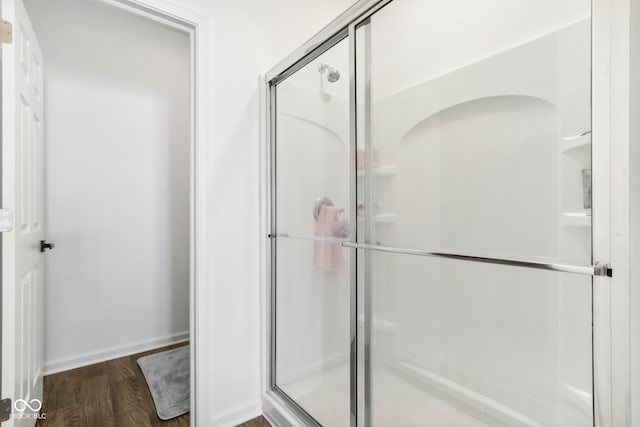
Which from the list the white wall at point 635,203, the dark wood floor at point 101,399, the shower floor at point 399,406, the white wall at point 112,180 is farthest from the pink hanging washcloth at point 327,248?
the white wall at point 112,180

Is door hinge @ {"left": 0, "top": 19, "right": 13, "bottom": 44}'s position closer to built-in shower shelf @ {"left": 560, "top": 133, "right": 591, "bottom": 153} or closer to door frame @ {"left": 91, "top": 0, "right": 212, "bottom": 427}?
door frame @ {"left": 91, "top": 0, "right": 212, "bottom": 427}

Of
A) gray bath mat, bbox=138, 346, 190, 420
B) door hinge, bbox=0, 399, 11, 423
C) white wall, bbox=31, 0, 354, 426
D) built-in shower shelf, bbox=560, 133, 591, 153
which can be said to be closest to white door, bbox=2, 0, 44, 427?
door hinge, bbox=0, 399, 11, 423

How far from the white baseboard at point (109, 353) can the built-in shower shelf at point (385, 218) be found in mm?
2211

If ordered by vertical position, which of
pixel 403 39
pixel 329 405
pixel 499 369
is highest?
pixel 403 39

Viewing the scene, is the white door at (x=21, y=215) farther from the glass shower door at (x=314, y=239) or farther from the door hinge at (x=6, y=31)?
the glass shower door at (x=314, y=239)

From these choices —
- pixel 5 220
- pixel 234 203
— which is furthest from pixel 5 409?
pixel 234 203

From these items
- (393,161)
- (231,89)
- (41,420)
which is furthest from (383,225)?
(41,420)

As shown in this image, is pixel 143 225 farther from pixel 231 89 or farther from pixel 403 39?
pixel 403 39

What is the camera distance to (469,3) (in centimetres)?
100

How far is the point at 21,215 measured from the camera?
50.6 inches

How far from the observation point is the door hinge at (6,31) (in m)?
1.15

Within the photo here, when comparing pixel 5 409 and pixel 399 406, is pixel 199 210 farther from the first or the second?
pixel 399 406

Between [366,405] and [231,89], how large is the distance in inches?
61.8

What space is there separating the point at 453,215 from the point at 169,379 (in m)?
2.01
